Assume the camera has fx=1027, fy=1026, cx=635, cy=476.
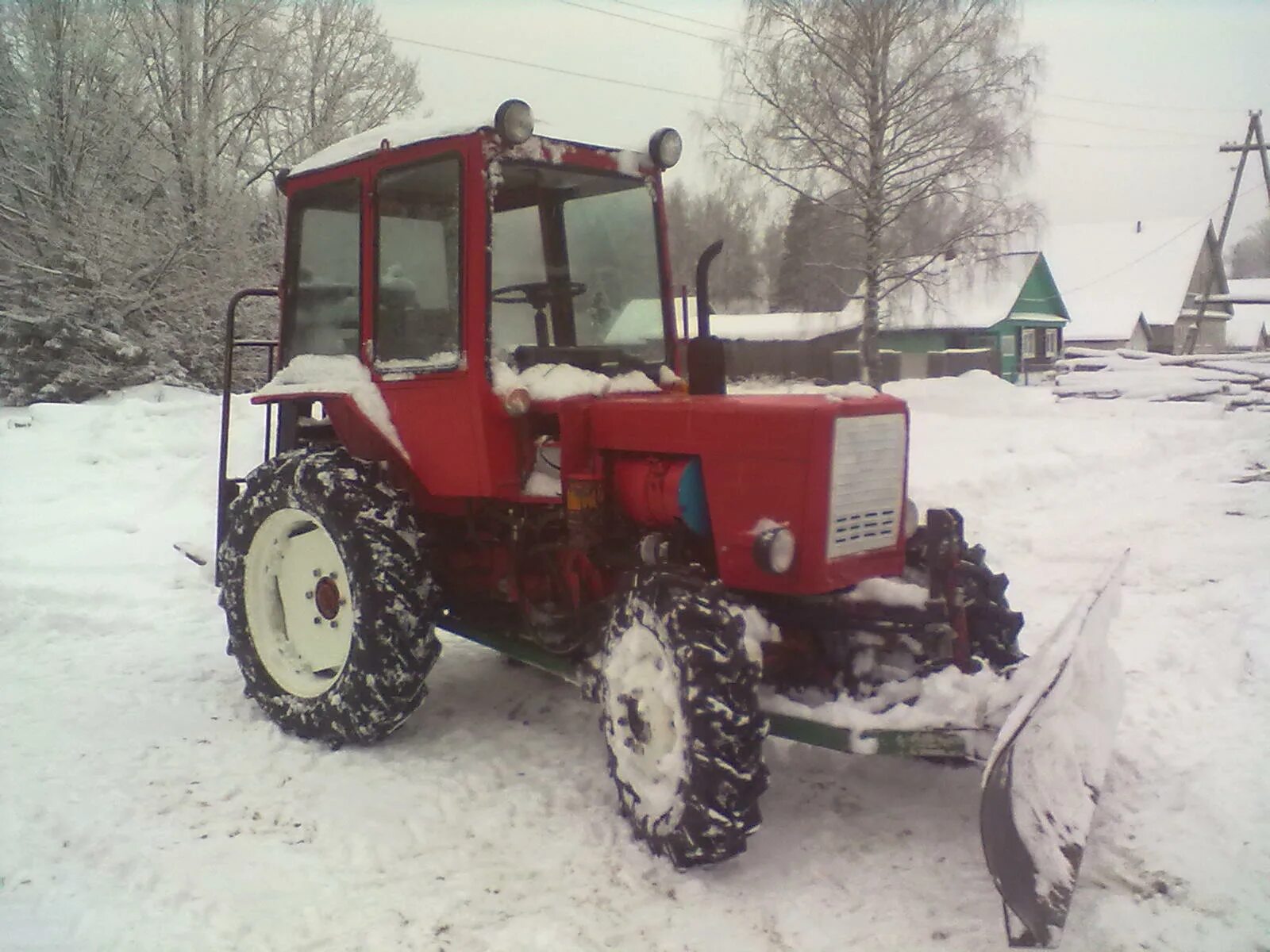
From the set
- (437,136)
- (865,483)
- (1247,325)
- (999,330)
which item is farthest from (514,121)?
(1247,325)

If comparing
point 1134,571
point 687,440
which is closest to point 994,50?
point 1134,571

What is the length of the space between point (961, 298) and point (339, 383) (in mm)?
25594

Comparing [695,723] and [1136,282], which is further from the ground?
[1136,282]

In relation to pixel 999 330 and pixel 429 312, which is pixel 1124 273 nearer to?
pixel 999 330

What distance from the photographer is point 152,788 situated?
370 centimetres

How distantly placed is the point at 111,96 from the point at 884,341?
944 inches

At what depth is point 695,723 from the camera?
114 inches

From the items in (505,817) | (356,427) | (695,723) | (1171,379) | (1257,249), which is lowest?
(505,817)

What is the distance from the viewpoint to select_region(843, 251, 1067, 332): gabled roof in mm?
20625

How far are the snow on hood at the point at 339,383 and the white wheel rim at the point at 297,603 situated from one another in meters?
0.50

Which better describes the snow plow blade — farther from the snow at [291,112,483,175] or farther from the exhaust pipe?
the snow at [291,112,483,175]

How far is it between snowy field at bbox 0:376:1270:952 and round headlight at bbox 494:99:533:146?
2306 mm

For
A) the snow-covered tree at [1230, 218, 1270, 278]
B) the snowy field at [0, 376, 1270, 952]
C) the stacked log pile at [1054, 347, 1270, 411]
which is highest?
the snow-covered tree at [1230, 218, 1270, 278]

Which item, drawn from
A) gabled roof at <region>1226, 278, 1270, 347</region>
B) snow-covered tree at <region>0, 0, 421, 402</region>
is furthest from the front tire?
gabled roof at <region>1226, 278, 1270, 347</region>
